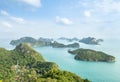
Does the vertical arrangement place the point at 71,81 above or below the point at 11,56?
below

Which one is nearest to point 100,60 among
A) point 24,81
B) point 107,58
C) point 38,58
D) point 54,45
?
point 107,58

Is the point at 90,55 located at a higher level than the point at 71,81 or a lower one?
higher

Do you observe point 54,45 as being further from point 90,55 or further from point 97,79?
point 97,79

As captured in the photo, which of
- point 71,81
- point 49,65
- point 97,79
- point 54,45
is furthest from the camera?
point 54,45

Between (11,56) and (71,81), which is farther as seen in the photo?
(11,56)

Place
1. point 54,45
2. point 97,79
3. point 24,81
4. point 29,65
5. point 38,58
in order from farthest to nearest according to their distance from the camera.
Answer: point 54,45
point 38,58
point 29,65
point 97,79
point 24,81

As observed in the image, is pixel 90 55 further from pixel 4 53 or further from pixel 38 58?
pixel 4 53

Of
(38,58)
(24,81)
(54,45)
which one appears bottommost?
(24,81)

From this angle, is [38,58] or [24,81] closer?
[24,81]

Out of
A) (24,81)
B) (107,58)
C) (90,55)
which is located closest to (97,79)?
(24,81)

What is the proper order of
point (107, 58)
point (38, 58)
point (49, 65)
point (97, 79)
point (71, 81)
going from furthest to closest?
point (107, 58)
point (38, 58)
point (49, 65)
point (97, 79)
point (71, 81)
